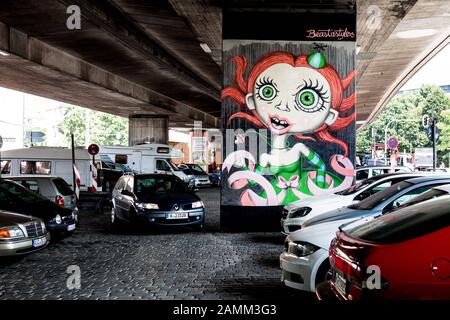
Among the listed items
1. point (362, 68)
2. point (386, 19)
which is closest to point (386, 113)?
point (362, 68)

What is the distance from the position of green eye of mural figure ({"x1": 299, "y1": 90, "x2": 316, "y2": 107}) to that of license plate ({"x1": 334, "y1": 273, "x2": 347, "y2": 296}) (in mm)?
9753

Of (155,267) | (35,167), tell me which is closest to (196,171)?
(35,167)

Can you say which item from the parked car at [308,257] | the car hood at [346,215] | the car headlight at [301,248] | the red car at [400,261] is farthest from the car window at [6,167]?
the red car at [400,261]

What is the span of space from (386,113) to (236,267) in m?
88.4

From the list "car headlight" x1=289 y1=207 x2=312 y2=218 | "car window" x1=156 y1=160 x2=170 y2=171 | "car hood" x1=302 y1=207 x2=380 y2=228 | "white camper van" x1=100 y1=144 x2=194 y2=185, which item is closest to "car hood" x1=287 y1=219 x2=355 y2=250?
"car hood" x1=302 y1=207 x2=380 y2=228

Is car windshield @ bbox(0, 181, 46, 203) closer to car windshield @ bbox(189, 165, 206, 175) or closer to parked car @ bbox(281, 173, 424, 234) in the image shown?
parked car @ bbox(281, 173, 424, 234)

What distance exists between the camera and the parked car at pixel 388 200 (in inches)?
323

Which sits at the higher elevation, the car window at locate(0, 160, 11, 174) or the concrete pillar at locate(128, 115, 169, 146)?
the concrete pillar at locate(128, 115, 169, 146)

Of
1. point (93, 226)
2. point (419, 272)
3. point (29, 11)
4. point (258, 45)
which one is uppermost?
point (29, 11)

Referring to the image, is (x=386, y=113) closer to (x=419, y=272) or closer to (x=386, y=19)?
(x=386, y=19)

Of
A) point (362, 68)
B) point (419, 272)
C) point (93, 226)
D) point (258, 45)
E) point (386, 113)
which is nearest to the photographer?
point (419, 272)

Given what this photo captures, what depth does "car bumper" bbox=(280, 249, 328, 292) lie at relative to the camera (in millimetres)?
6277

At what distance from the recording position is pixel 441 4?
15344mm

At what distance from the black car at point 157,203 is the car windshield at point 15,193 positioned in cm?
240
